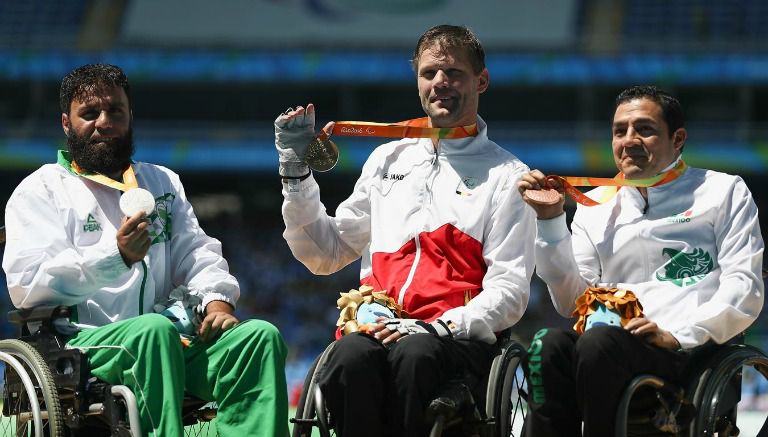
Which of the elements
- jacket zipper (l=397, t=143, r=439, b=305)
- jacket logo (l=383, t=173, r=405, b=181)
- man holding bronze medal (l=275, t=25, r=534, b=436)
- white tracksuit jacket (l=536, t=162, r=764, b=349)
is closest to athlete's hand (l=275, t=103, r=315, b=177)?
man holding bronze medal (l=275, t=25, r=534, b=436)

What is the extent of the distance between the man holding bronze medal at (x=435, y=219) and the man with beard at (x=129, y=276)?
15.8 inches

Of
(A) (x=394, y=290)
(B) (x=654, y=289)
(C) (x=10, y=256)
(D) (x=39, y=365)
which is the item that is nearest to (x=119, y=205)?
(C) (x=10, y=256)

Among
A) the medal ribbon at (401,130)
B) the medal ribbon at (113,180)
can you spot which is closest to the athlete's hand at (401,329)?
the medal ribbon at (401,130)

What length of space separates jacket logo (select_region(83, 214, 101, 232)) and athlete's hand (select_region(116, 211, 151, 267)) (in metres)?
0.37

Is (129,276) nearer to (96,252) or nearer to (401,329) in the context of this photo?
(96,252)

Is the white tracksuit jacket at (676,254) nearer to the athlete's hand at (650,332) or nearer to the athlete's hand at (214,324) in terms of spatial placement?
the athlete's hand at (650,332)

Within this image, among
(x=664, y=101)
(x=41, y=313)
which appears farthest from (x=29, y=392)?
(x=664, y=101)

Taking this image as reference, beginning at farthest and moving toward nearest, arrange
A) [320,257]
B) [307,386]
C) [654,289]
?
[320,257], [654,289], [307,386]

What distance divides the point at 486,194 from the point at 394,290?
53 centimetres

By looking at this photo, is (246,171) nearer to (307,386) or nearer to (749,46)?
(749,46)

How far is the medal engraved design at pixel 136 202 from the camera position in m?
4.96

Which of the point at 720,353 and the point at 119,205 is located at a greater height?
the point at 119,205

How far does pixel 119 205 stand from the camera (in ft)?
17.3

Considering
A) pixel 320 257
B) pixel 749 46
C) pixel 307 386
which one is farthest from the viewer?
pixel 749 46
